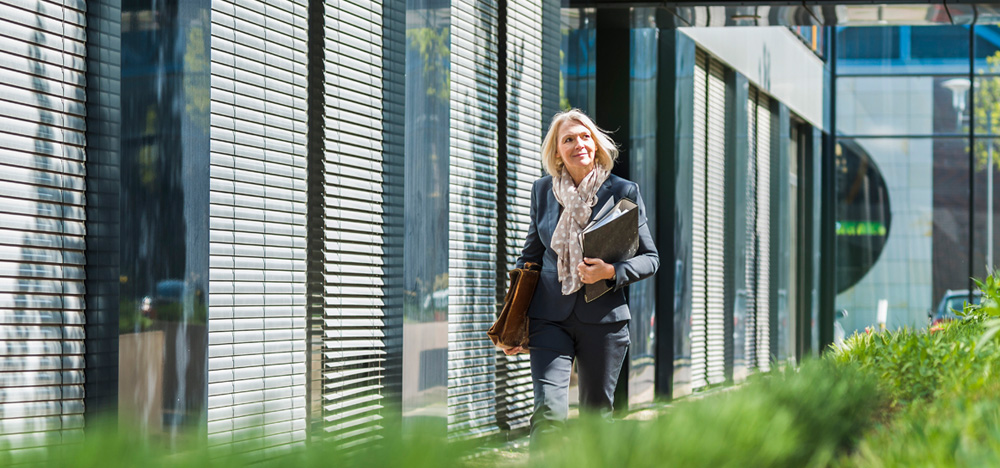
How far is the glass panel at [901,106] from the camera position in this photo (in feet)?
63.3

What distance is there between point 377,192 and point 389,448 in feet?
13.6

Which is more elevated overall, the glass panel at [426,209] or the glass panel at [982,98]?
the glass panel at [982,98]

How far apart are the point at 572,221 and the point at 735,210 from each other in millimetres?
9122

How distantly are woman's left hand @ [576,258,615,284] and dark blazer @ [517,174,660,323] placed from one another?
0.20 feet

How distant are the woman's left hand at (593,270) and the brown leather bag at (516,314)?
310 mm

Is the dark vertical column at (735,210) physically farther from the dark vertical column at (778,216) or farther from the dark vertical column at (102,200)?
the dark vertical column at (102,200)

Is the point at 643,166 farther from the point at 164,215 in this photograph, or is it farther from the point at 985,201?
the point at 985,201

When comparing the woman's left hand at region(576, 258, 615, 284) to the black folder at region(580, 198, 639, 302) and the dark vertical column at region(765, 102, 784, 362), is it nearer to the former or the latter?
the black folder at region(580, 198, 639, 302)

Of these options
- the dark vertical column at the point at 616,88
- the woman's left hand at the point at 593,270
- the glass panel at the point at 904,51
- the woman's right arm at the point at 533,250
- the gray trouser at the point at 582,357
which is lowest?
the gray trouser at the point at 582,357

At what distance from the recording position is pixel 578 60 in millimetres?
8133

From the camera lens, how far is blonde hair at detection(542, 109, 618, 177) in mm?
4203

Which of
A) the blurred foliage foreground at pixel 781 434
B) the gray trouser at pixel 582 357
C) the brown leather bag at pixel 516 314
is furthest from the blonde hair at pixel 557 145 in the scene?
the blurred foliage foreground at pixel 781 434

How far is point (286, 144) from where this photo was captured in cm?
477

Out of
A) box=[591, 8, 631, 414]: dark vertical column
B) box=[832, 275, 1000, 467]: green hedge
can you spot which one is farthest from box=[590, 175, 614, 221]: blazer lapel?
box=[591, 8, 631, 414]: dark vertical column
